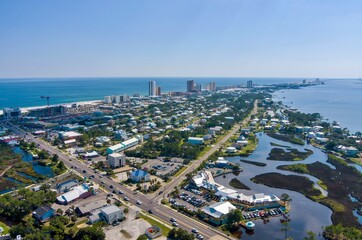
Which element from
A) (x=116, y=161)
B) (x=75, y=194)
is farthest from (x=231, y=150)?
(x=75, y=194)

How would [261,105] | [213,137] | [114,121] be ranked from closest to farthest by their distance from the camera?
[213,137]
[114,121]
[261,105]

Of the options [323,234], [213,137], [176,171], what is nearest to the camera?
[323,234]

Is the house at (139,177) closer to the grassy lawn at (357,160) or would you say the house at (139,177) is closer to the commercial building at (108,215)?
the commercial building at (108,215)

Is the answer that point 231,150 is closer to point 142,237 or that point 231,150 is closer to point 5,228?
point 142,237

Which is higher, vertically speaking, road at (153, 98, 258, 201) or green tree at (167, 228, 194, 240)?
green tree at (167, 228, 194, 240)

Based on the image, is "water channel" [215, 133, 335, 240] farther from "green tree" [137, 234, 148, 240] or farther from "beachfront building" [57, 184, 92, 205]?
"beachfront building" [57, 184, 92, 205]

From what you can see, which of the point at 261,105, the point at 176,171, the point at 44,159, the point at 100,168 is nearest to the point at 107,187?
the point at 100,168

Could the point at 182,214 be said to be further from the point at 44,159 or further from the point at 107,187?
the point at 44,159

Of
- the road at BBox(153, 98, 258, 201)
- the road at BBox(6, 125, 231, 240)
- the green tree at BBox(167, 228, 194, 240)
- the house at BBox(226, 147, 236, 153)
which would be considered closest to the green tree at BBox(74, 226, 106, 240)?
the green tree at BBox(167, 228, 194, 240)
